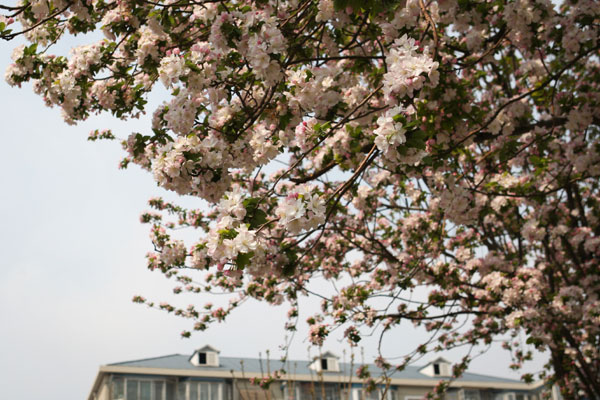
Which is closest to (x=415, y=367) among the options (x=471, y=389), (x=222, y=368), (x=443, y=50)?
(x=471, y=389)

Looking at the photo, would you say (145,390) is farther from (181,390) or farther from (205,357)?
(205,357)

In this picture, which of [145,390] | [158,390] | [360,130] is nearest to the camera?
[360,130]

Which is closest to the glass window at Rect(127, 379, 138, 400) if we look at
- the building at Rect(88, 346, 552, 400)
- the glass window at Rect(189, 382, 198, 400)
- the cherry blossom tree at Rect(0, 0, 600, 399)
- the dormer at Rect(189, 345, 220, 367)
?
the building at Rect(88, 346, 552, 400)

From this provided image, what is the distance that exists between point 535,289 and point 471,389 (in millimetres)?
25876

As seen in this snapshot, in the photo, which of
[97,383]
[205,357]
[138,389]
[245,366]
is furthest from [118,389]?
[245,366]

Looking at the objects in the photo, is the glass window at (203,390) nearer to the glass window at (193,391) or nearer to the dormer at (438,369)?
the glass window at (193,391)

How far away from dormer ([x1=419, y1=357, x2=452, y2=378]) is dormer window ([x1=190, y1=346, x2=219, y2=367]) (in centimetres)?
1111

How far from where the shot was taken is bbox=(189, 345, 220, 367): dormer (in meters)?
28.0

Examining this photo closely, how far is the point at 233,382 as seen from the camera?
26516mm

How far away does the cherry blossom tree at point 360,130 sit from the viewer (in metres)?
3.57

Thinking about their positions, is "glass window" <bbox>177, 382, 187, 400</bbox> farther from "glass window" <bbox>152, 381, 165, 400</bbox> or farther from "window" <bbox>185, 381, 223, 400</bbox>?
"glass window" <bbox>152, 381, 165, 400</bbox>

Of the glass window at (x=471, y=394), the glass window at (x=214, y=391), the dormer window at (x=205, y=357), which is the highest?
the dormer window at (x=205, y=357)

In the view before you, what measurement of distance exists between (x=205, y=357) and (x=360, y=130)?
25251 mm

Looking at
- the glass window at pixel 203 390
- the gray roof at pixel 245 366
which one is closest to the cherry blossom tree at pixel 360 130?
the gray roof at pixel 245 366
